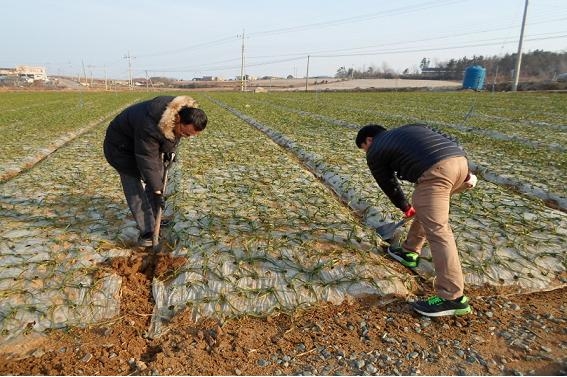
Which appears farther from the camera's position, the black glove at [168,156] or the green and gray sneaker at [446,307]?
the black glove at [168,156]

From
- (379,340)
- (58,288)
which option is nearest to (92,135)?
(58,288)

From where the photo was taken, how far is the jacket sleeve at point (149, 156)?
4.26m

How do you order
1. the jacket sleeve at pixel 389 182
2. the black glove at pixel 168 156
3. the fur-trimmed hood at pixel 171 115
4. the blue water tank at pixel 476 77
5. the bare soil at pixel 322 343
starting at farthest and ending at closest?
1. the blue water tank at pixel 476 77
2. the black glove at pixel 168 156
3. the fur-trimmed hood at pixel 171 115
4. the jacket sleeve at pixel 389 182
5. the bare soil at pixel 322 343

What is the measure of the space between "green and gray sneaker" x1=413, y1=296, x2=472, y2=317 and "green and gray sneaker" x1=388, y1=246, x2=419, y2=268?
846 mm

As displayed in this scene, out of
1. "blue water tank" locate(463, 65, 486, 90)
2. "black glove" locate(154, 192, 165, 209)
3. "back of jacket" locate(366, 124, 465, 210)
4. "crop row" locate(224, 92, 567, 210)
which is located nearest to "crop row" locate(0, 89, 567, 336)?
"black glove" locate(154, 192, 165, 209)

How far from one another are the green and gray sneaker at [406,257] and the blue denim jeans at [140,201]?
10.5 ft

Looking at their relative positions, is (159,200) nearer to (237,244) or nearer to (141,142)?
(141,142)

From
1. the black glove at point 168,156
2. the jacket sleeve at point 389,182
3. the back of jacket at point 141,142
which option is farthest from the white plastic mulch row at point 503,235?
the back of jacket at point 141,142

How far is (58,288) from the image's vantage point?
159 inches

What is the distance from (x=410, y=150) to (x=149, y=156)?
9.43 ft

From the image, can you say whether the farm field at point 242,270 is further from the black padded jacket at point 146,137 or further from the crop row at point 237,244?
the black padded jacket at point 146,137

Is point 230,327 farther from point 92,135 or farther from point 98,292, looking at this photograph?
point 92,135

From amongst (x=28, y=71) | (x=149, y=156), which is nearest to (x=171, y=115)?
(x=149, y=156)

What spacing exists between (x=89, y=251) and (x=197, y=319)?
1.97 m
